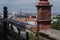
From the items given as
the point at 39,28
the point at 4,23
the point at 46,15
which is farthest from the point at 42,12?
the point at 4,23

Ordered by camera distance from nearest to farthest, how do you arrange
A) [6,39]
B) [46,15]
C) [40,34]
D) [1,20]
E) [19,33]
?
1. [40,34]
2. [46,15]
3. [19,33]
4. [6,39]
5. [1,20]

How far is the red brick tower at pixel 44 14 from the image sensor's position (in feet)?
10.7

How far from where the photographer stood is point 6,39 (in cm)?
623

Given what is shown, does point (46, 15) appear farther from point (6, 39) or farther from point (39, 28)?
point (6, 39)

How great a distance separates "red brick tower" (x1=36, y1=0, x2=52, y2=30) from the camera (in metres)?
3.27

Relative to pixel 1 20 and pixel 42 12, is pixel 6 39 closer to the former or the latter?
pixel 1 20

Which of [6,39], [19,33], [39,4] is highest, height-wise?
[39,4]

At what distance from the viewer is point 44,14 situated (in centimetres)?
334

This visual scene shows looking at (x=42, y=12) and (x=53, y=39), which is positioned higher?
(x=42, y=12)

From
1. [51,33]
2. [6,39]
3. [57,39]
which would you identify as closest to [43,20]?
[51,33]

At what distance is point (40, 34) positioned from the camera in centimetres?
277

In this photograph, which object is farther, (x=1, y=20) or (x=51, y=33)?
(x=1, y=20)

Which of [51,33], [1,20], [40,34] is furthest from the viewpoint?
[1,20]

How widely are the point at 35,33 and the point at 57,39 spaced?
0.70 metres
